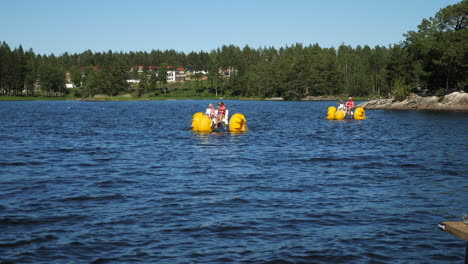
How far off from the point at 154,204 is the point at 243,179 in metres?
5.22

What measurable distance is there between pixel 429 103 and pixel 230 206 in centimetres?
8361

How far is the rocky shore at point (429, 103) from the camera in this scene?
84500 mm

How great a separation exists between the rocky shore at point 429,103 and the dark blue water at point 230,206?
61.4m

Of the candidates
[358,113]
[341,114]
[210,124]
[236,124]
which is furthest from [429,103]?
[210,124]

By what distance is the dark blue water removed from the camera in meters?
10.4

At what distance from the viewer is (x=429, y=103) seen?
90188 mm

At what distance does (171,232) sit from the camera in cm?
1162

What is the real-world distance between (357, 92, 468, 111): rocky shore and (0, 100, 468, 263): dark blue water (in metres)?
61.4

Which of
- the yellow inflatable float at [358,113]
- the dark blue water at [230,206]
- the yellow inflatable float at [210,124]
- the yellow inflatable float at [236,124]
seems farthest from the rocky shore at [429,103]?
the dark blue water at [230,206]

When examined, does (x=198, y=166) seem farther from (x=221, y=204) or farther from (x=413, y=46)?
(x=413, y=46)

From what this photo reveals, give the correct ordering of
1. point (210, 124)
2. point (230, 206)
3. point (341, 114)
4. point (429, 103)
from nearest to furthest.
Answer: point (230, 206)
point (210, 124)
point (341, 114)
point (429, 103)

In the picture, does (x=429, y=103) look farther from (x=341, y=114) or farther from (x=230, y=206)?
(x=230, y=206)

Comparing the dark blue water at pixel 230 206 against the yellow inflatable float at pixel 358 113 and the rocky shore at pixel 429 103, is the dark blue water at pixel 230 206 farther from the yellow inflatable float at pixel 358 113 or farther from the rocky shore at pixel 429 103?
the rocky shore at pixel 429 103

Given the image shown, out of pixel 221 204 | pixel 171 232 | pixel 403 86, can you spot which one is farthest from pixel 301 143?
pixel 403 86
